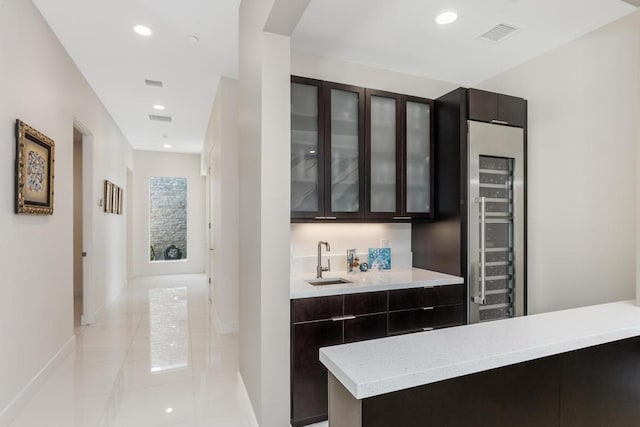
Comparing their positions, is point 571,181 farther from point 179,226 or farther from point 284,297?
point 179,226

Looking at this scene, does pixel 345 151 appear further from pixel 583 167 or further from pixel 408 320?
pixel 583 167

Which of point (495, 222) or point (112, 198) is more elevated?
point (112, 198)

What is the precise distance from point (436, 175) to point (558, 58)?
1376 millimetres

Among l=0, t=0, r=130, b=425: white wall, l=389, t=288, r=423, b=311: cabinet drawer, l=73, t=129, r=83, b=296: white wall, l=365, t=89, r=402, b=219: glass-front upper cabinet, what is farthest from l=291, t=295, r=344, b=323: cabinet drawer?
l=73, t=129, r=83, b=296: white wall

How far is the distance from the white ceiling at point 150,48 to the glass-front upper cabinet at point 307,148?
0.85m

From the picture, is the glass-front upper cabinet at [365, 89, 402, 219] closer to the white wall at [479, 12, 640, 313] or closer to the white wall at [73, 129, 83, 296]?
the white wall at [479, 12, 640, 313]

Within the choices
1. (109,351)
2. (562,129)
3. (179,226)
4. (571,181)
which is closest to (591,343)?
(571,181)

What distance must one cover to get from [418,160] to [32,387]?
360 cm

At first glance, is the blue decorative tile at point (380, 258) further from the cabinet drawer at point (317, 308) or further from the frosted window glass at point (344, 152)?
the cabinet drawer at point (317, 308)

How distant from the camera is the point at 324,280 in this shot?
9.31 ft

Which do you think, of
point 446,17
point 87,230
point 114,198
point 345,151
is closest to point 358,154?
point 345,151

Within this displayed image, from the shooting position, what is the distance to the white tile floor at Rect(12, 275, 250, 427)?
2342mm

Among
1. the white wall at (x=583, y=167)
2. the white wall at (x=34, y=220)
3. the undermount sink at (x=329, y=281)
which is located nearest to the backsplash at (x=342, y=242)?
the undermount sink at (x=329, y=281)

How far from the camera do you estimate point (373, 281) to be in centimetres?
267
